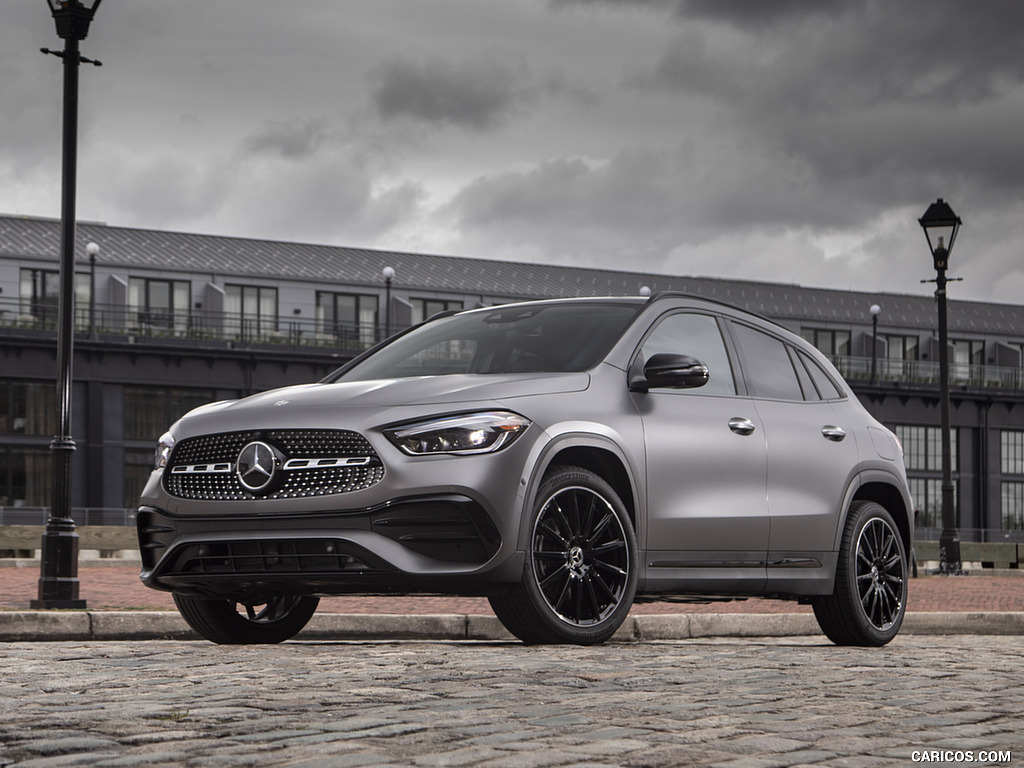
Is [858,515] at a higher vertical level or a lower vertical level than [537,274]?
lower

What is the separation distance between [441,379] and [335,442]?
0.72 metres

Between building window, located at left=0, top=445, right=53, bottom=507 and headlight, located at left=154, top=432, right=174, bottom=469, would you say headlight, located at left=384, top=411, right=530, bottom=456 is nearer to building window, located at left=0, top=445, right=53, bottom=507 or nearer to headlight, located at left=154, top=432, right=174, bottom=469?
headlight, located at left=154, top=432, right=174, bottom=469

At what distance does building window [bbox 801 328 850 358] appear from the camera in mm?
56906

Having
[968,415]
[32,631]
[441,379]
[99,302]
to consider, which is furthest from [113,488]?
[441,379]

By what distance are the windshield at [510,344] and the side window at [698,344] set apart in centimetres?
20

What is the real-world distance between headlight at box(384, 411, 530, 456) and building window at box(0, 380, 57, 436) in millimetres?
36054

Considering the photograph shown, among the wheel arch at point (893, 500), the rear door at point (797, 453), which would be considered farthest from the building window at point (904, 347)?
the rear door at point (797, 453)

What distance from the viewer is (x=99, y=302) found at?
44.2 m

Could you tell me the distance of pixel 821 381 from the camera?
8.95m

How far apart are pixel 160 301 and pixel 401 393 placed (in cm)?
4067

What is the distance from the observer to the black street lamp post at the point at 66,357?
10602mm

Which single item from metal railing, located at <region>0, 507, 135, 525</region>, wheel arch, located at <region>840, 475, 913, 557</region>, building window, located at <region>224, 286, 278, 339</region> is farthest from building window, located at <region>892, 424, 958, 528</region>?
wheel arch, located at <region>840, 475, 913, 557</region>

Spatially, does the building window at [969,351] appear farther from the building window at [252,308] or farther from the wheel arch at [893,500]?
the wheel arch at [893,500]

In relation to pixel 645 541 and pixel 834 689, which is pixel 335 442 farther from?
pixel 834 689
